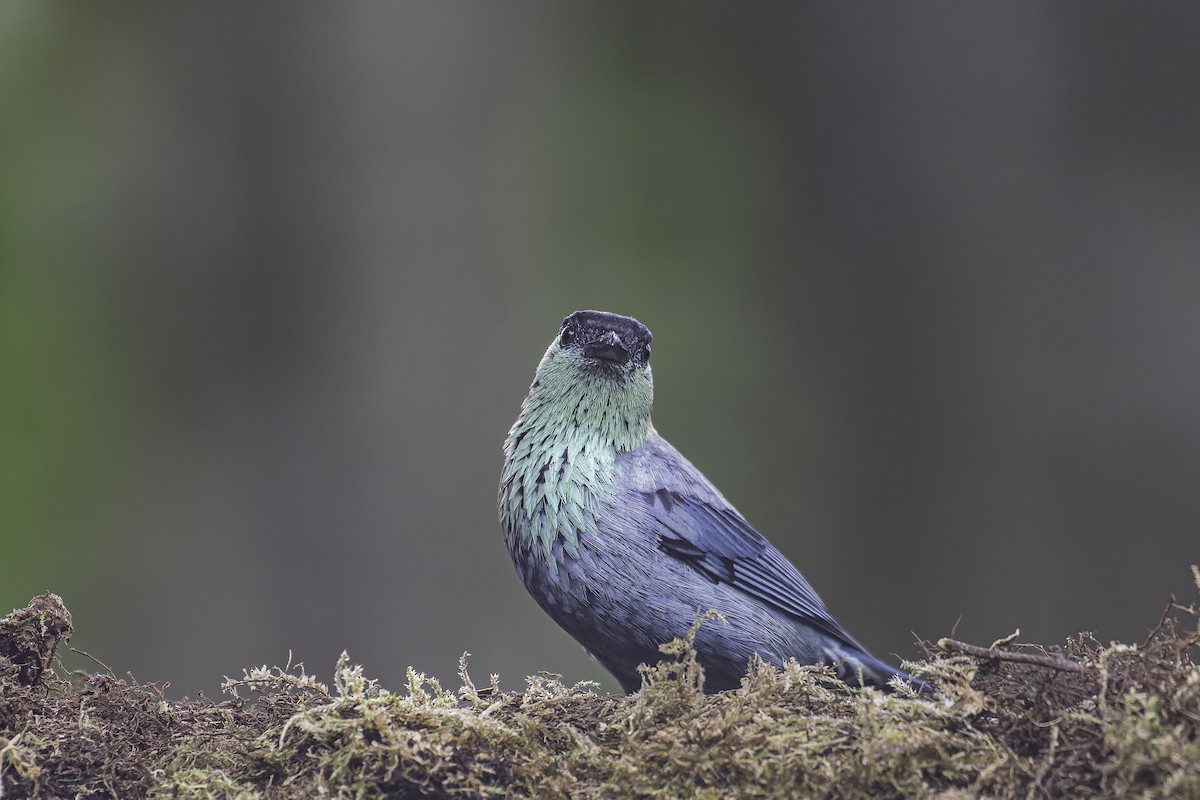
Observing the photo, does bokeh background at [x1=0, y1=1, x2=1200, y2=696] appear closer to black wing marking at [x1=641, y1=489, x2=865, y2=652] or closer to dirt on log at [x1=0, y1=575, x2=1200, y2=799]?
black wing marking at [x1=641, y1=489, x2=865, y2=652]

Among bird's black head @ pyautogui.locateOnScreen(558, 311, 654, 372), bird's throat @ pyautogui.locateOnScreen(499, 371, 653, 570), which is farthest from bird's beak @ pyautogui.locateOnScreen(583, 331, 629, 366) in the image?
bird's throat @ pyautogui.locateOnScreen(499, 371, 653, 570)

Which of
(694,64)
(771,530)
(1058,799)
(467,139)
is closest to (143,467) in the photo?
(467,139)

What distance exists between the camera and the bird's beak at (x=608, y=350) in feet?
13.0

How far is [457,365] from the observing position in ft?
25.0

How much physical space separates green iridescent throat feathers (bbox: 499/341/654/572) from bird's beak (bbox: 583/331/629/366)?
0.07 metres

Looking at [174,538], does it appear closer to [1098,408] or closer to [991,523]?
[991,523]

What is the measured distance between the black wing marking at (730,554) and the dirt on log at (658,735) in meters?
1.10

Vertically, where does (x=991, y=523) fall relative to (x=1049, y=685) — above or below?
above

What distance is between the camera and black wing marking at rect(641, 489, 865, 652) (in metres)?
3.68

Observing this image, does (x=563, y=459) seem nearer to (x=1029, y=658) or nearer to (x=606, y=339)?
(x=606, y=339)

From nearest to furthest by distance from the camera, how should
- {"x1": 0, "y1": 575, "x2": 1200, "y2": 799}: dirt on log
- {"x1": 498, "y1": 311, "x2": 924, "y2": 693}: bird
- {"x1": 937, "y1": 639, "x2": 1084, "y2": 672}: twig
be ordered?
{"x1": 0, "y1": 575, "x2": 1200, "y2": 799}: dirt on log, {"x1": 937, "y1": 639, "x2": 1084, "y2": 672}: twig, {"x1": 498, "y1": 311, "x2": 924, "y2": 693}: bird

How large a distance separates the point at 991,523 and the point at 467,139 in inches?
200

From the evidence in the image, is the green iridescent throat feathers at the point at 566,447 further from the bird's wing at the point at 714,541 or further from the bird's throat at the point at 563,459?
the bird's wing at the point at 714,541

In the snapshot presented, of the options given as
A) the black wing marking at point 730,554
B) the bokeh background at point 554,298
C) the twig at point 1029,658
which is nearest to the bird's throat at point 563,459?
the black wing marking at point 730,554
